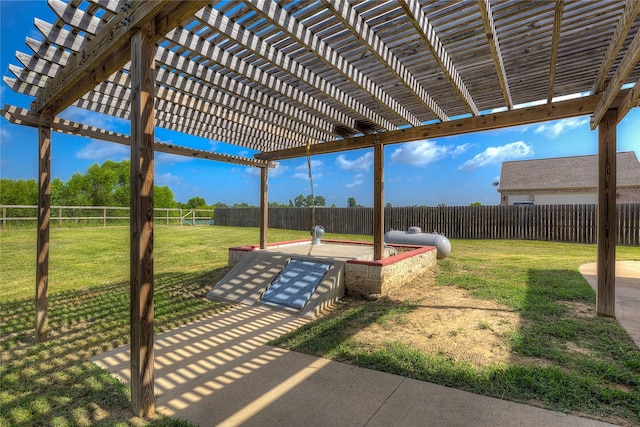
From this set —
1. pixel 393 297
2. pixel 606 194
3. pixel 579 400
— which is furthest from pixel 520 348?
pixel 606 194

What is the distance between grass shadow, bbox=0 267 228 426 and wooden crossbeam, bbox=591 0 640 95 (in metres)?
4.22

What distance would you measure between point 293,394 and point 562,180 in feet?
79.4

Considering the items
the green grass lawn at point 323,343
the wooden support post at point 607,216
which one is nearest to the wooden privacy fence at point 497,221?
the green grass lawn at point 323,343

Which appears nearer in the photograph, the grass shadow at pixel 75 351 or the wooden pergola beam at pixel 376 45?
the grass shadow at pixel 75 351

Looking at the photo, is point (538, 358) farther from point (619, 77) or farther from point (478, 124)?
point (478, 124)

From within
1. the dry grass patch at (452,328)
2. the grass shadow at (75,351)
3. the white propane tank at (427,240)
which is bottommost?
the grass shadow at (75,351)

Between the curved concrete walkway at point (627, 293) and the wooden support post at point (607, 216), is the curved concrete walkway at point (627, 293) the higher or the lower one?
the lower one

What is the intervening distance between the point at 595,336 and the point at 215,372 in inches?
164

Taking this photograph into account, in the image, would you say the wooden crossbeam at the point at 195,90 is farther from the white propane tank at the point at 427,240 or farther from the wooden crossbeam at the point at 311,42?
the white propane tank at the point at 427,240

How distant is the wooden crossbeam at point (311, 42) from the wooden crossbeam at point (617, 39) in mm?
2224

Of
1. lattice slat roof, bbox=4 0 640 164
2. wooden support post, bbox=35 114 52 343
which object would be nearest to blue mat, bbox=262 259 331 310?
lattice slat roof, bbox=4 0 640 164

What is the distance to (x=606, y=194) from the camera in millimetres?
3969

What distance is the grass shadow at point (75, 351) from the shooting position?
2175mm

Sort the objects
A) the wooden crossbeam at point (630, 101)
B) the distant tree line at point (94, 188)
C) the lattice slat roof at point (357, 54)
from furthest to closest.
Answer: the distant tree line at point (94, 188) < the wooden crossbeam at point (630, 101) < the lattice slat roof at point (357, 54)
